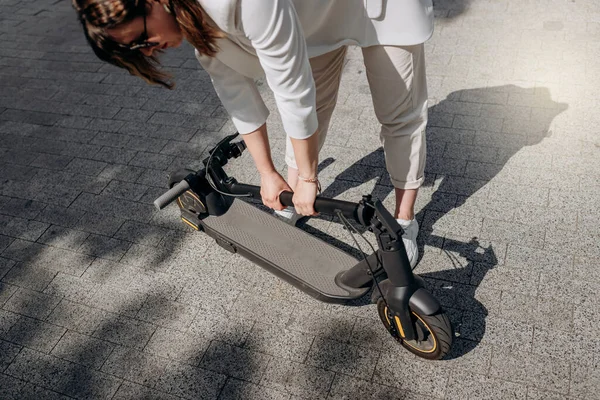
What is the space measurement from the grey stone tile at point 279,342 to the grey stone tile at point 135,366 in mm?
446

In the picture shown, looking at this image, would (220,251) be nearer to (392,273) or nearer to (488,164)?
(392,273)

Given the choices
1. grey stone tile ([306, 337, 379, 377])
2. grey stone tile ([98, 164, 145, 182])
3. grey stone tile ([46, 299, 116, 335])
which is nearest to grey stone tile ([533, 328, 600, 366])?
grey stone tile ([306, 337, 379, 377])

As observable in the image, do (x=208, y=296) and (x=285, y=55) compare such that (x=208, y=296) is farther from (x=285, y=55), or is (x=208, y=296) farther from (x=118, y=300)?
(x=285, y=55)

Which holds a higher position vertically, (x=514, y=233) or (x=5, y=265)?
(x=5, y=265)

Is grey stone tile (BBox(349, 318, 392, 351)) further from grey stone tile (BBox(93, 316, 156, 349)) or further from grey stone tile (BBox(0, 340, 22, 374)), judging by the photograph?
grey stone tile (BBox(0, 340, 22, 374))

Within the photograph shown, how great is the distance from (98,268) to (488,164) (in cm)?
244

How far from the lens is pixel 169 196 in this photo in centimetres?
248

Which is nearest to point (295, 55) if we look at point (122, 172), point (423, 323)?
point (423, 323)

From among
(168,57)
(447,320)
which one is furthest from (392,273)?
(168,57)

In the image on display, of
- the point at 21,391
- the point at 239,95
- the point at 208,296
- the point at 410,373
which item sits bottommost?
the point at 410,373

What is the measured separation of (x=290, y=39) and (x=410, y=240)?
1532 mm

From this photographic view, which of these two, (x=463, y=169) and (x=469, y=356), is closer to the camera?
(x=469, y=356)

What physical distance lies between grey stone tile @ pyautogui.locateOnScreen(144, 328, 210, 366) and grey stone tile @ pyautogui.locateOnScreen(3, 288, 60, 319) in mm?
693

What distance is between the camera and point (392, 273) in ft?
7.39
